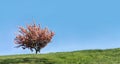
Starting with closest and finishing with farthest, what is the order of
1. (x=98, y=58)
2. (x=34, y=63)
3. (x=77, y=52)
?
(x=34, y=63)
(x=98, y=58)
(x=77, y=52)

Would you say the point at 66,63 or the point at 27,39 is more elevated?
the point at 27,39

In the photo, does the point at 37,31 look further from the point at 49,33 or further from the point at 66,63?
the point at 66,63

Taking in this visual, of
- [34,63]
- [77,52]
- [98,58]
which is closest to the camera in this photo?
[34,63]

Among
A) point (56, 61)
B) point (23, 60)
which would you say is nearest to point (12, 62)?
point (23, 60)

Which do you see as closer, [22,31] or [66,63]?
[66,63]

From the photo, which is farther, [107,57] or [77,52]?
[77,52]

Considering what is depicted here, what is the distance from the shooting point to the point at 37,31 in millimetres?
51875

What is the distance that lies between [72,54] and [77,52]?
2220 millimetres

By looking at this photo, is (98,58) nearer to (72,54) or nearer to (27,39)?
(72,54)

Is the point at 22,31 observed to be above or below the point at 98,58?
above

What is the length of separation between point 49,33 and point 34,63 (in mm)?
9071

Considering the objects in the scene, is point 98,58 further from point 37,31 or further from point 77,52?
point 37,31

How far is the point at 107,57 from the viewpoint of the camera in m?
48.0

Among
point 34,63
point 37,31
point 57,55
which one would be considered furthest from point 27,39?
point 34,63
